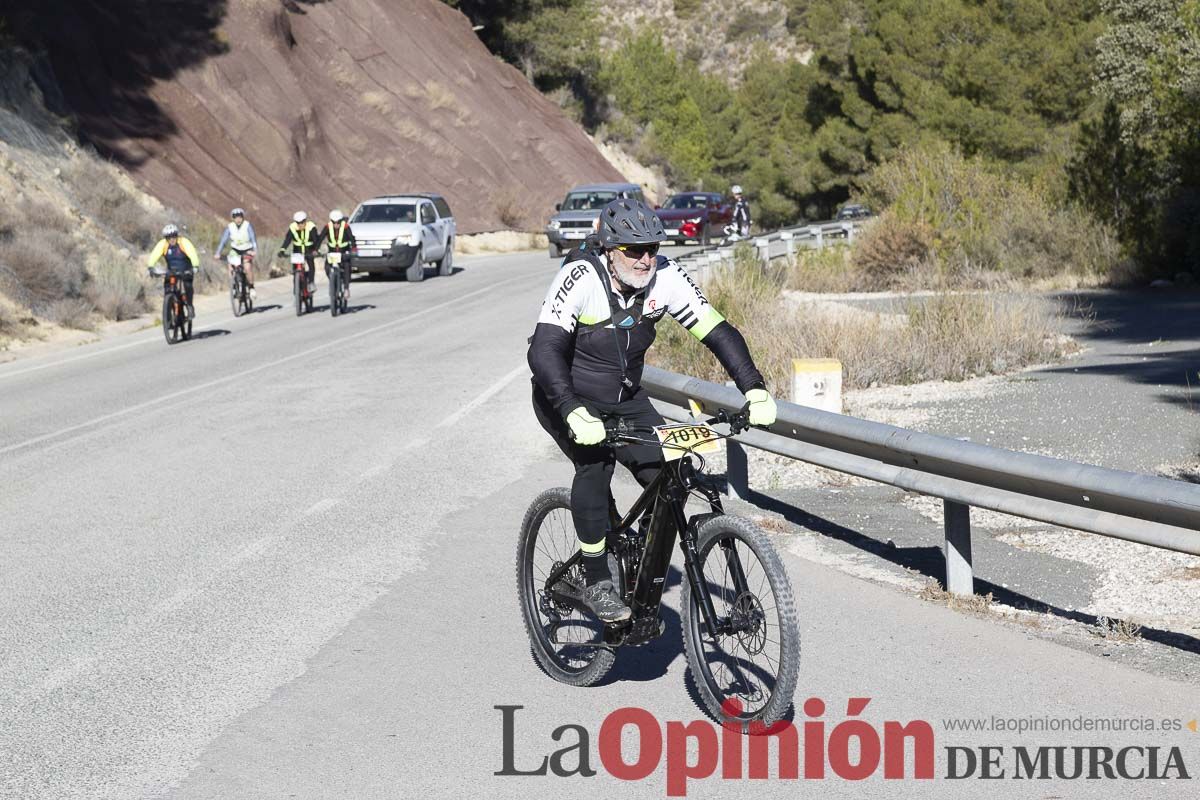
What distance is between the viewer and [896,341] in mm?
15164

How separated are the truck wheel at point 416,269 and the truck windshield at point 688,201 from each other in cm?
1300

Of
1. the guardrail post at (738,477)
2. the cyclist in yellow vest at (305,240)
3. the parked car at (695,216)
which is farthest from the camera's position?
the parked car at (695,216)

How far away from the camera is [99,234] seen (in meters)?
32.0

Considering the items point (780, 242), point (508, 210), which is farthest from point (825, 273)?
point (508, 210)

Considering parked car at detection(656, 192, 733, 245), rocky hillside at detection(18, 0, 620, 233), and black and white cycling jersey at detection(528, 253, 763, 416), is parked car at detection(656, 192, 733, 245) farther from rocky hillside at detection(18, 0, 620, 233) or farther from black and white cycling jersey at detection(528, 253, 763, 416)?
black and white cycling jersey at detection(528, 253, 763, 416)

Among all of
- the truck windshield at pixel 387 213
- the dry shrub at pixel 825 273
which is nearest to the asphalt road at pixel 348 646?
the dry shrub at pixel 825 273

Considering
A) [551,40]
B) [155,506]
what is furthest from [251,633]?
[551,40]

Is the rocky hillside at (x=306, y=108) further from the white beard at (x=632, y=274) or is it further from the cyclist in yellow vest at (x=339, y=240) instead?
the white beard at (x=632, y=274)

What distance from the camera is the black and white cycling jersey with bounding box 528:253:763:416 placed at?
5.54 meters

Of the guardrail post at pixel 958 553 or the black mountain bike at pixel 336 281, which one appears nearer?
the guardrail post at pixel 958 553

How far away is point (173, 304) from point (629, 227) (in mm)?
17961

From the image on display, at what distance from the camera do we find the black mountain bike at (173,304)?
72.2 ft

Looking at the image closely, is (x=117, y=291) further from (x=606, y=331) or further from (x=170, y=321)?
(x=606, y=331)

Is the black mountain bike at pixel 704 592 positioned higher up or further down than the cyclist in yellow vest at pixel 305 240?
further down
